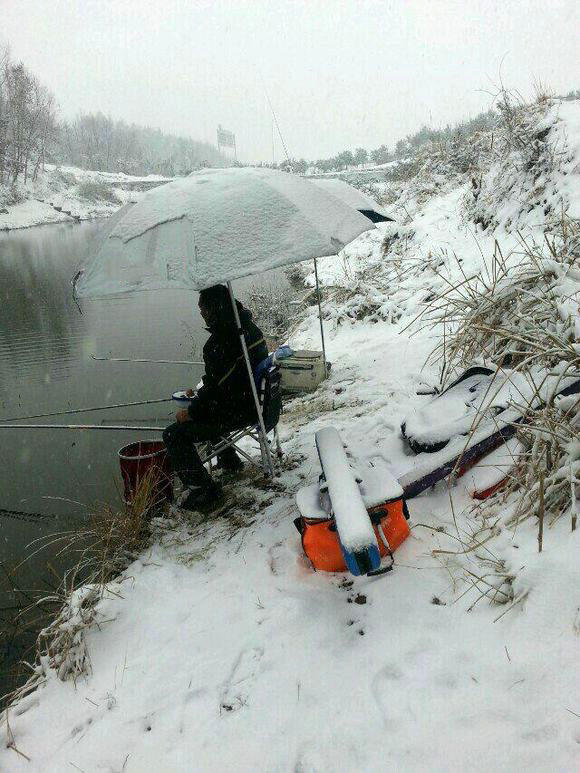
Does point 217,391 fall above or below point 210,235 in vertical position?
below

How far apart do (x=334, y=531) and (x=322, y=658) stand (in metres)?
0.54

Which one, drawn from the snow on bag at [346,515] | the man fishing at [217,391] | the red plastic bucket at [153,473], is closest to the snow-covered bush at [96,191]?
the red plastic bucket at [153,473]

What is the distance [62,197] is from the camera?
56.9 meters

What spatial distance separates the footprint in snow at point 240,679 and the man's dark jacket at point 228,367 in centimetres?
170

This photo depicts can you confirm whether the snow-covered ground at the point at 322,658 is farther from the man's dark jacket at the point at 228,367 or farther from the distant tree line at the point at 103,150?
the distant tree line at the point at 103,150

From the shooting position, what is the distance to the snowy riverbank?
45688 mm

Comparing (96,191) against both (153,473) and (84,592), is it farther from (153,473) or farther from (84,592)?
(84,592)

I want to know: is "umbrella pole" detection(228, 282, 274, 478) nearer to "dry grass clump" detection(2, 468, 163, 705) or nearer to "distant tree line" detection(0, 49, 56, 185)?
"dry grass clump" detection(2, 468, 163, 705)

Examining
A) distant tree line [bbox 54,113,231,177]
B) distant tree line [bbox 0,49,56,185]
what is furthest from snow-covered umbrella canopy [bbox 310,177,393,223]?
distant tree line [bbox 54,113,231,177]

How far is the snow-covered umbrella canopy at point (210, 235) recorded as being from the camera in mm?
2461

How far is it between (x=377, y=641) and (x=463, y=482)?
3.43 feet

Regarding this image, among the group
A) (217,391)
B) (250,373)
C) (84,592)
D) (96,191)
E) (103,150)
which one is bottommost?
(84,592)

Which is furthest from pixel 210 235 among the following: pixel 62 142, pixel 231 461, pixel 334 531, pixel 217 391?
pixel 62 142

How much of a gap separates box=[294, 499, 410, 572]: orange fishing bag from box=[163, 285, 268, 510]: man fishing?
1.28 m
